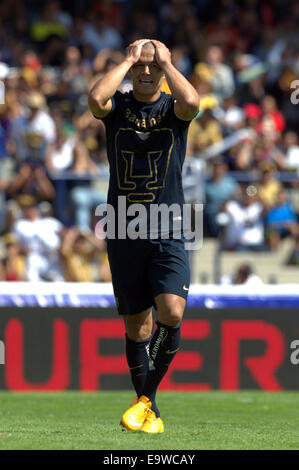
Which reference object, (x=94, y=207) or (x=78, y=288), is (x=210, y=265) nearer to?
(x=94, y=207)

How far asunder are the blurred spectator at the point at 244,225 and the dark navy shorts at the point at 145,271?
7.07 meters

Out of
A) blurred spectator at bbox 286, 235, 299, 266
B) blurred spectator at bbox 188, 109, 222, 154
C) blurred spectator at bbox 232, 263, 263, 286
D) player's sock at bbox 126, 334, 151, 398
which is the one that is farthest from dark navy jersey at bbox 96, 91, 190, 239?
blurred spectator at bbox 188, 109, 222, 154

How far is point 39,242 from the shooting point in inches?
521

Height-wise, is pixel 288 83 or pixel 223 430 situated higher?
pixel 288 83

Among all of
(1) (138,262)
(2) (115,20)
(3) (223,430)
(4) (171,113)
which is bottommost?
(3) (223,430)

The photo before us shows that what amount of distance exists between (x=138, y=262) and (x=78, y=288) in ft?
15.7

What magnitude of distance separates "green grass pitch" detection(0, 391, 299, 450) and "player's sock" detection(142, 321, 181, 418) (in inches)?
12.9

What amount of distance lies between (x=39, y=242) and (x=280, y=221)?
3265 millimetres

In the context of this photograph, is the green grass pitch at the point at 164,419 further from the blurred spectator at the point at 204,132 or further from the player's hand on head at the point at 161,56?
the blurred spectator at the point at 204,132

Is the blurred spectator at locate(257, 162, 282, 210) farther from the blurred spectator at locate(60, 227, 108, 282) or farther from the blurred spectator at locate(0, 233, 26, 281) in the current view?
the blurred spectator at locate(0, 233, 26, 281)

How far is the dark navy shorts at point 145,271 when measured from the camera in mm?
6453

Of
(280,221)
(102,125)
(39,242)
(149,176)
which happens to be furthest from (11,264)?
(149,176)

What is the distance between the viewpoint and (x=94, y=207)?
44.0ft
